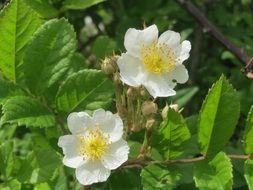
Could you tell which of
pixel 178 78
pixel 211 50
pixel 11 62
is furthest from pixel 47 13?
pixel 211 50

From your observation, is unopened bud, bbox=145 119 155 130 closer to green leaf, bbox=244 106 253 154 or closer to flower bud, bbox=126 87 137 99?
flower bud, bbox=126 87 137 99

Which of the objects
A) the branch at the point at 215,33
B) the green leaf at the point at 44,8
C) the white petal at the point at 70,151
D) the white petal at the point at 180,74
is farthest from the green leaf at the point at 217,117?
the branch at the point at 215,33

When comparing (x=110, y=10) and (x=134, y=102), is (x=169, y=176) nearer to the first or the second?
(x=134, y=102)

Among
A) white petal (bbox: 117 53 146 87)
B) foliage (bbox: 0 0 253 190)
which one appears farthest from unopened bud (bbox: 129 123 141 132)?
white petal (bbox: 117 53 146 87)

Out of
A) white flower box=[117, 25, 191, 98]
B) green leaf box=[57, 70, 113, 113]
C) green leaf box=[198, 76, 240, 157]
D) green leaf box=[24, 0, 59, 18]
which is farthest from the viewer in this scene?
green leaf box=[24, 0, 59, 18]

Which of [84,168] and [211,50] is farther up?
[84,168]

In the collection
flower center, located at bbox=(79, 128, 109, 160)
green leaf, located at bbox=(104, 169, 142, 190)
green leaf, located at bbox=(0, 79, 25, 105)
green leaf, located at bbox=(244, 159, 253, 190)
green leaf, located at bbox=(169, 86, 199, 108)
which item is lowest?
green leaf, located at bbox=(169, 86, 199, 108)

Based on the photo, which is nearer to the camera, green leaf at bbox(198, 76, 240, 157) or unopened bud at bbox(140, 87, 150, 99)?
green leaf at bbox(198, 76, 240, 157)

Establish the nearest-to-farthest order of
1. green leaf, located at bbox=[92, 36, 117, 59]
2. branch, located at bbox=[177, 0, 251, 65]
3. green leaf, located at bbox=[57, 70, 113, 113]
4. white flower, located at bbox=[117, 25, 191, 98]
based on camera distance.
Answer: green leaf, located at bbox=[57, 70, 113, 113] → white flower, located at bbox=[117, 25, 191, 98] → green leaf, located at bbox=[92, 36, 117, 59] → branch, located at bbox=[177, 0, 251, 65]
